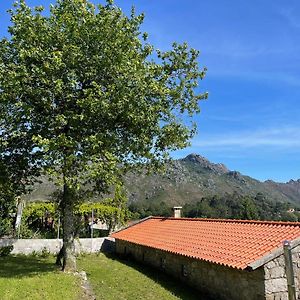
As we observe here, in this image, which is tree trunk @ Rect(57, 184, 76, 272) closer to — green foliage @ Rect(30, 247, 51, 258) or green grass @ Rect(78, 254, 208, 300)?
green grass @ Rect(78, 254, 208, 300)

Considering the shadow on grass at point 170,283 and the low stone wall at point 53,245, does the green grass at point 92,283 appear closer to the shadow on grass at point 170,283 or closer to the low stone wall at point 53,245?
the shadow on grass at point 170,283

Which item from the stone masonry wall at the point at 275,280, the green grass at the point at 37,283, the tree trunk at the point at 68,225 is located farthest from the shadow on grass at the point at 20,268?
the stone masonry wall at the point at 275,280

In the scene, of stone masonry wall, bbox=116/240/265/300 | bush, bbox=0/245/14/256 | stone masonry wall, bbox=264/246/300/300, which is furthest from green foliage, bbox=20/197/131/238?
stone masonry wall, bbox=264/246/300/300

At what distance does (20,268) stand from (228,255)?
518 inches

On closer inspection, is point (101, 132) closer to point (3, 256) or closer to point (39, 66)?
point (39, 66)

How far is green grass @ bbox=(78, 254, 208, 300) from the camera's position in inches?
682

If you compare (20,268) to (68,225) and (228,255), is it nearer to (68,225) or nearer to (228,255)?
(68,225)

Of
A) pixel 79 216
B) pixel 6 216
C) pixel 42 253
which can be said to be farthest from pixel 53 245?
pixel 79 216

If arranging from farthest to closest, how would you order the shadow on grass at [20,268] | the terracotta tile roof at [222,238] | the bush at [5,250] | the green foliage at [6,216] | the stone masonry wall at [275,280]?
the green foliage at [6,216], the bush at [5,250], the shadow on grass at [20,268], the terracotta tile roof at [222,238], the stone masonry wall at [275,280]

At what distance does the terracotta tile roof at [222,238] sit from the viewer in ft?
51.4

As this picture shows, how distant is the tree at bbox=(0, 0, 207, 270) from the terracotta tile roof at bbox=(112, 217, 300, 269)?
562 centimetres

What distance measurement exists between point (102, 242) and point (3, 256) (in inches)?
375

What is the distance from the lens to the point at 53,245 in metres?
31.4

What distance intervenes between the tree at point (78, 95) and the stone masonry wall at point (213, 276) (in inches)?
225
